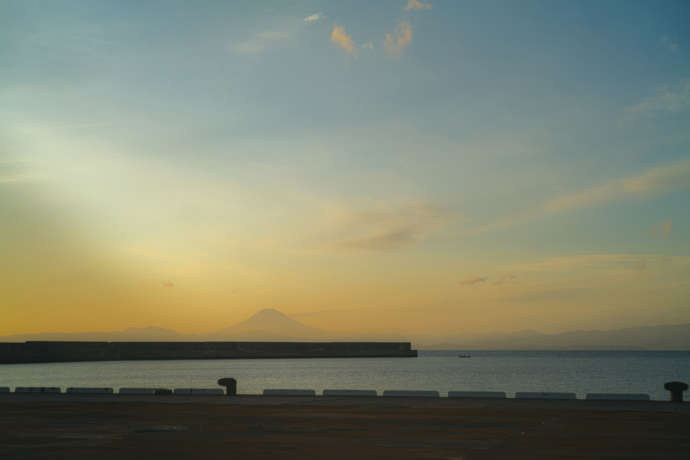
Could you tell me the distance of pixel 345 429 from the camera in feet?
82.6

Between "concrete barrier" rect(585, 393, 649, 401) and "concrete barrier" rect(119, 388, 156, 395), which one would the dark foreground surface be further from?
"concrete barrier" rect(119, 388, 156, 395)

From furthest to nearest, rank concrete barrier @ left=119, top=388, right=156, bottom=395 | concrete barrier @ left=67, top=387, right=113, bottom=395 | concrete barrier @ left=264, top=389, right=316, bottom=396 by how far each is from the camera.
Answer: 1. concrete barrier @ left=67, top=387, right=113, bottom=395
2. concrete barrier @ left=119, top=388, right=156, bottom=395
3. concrete barrier @ left=264, top=389, right=316, bottom=396

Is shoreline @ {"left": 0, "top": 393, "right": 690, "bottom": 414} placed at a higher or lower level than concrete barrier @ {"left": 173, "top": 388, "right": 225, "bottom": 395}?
lower

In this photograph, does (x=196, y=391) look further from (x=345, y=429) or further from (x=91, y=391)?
Result: (x=345, y=429)

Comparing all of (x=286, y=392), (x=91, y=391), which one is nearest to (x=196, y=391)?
(x=286, y=392)

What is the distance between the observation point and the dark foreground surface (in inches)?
778

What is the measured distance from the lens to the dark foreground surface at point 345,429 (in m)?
19.8

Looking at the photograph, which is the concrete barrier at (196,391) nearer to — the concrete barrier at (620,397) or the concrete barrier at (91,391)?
the concrete barrier at (91,391)

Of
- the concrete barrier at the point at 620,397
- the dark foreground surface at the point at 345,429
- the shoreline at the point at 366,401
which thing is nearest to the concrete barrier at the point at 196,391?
the shoreline at the point at 366,401

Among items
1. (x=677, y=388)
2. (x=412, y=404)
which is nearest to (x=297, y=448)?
(x=412, y=404)

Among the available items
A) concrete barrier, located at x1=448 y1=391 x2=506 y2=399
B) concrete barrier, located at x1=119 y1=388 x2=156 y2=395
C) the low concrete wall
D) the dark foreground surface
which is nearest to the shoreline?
the dark foreground surface

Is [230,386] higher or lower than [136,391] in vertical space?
higher

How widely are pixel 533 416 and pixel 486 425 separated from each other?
4.28 metres

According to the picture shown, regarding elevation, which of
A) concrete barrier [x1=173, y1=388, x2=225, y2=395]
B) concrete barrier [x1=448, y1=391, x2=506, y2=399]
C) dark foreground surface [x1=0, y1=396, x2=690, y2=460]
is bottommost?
dark foreground surface [x1=0, y1=396, x2=690, y2=460]
